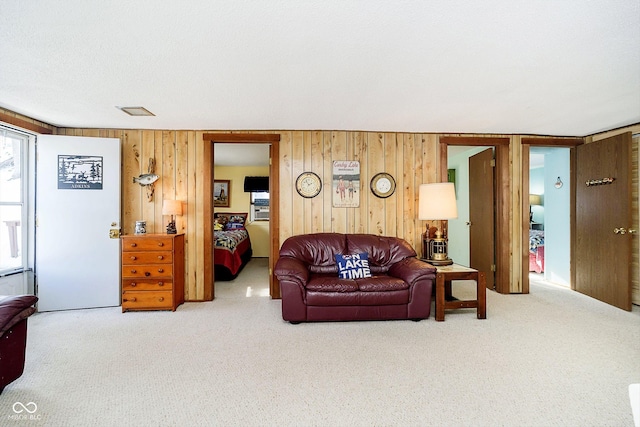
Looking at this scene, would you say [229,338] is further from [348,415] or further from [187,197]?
[187,197]

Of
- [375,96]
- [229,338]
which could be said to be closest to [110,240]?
[229,338]

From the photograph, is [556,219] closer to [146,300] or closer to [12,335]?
[146,300]

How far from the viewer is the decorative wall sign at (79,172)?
11.7 feet

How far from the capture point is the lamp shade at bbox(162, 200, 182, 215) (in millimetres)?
3646

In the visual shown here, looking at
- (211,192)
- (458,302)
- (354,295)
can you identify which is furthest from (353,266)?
(211,192)

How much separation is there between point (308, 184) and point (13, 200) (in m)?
3.31

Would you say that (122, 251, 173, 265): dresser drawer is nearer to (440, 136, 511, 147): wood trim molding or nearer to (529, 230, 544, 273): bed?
(440, 136, 511, 147): wood trim molding

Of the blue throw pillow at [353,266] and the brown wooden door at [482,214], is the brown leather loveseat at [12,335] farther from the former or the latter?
the brown wooden door at [482,214]

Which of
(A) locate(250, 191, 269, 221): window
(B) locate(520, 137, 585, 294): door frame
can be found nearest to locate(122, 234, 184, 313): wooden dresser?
(A) locate(250, 191, 269, 221): window

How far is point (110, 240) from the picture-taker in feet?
12.1

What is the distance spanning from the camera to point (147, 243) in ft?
11.3

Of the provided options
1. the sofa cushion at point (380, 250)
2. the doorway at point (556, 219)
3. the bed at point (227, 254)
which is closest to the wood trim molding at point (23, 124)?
the bed at point (227, 254)

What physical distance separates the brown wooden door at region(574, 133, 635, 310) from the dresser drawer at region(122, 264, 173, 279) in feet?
17.1

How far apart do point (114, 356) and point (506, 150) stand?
499 centimetres
